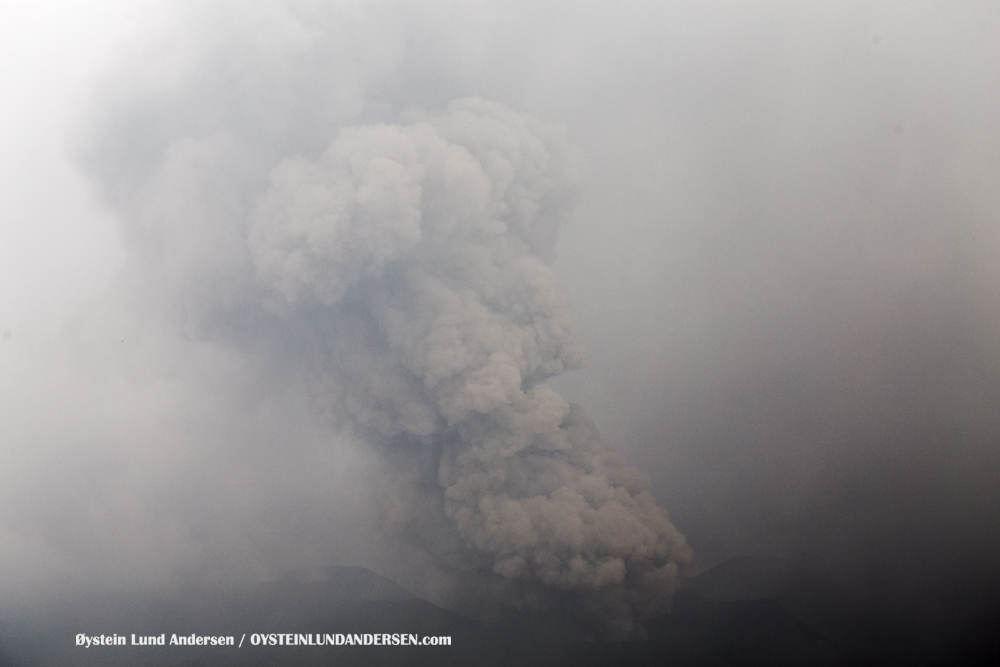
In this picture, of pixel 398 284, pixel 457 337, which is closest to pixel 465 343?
pixel 457 337

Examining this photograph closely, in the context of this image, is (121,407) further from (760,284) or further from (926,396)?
(926,396)

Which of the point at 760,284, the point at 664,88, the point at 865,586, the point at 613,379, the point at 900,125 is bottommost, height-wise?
the point at 865,586

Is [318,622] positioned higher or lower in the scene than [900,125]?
lower

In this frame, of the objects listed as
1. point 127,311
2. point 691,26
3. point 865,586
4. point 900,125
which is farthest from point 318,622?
point 900,125
